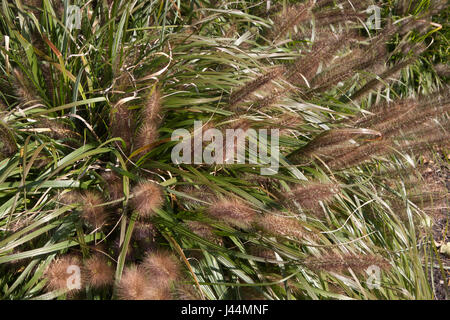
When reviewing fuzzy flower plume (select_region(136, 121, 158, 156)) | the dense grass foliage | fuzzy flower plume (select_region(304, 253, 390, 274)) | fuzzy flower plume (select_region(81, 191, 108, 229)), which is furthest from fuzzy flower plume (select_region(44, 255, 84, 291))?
fuzzy flower plume (select_region(304, 253, 390, 274))

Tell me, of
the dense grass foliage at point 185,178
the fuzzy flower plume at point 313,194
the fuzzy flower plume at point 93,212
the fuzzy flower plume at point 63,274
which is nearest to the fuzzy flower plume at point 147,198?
the dense grass foliage at point 185,178

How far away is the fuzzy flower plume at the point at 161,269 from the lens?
154cm

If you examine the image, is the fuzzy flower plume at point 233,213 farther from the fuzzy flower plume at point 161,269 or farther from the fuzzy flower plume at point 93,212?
the fuzzy flower plume at point 93,212

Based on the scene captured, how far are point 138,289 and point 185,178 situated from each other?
626 millimetres

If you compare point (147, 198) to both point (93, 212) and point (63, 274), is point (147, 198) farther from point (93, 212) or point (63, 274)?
point (63, 274)

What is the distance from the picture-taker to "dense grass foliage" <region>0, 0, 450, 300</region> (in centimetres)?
169

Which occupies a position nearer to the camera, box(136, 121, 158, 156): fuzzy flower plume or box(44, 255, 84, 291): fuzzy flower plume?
box(44, 255, 84, 291): fuzzy flower plume

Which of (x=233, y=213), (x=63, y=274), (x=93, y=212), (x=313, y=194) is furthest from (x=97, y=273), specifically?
(x=313, y=194)

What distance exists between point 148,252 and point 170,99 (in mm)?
729

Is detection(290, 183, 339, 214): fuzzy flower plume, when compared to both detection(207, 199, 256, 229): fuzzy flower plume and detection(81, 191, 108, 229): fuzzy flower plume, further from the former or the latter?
detection(81, 191, 108, 229): fuzzy flower plume

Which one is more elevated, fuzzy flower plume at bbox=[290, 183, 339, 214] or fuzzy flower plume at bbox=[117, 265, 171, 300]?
fuzzy flower plume at bbox=[290, 183, 339, 214]

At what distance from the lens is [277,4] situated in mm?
2982

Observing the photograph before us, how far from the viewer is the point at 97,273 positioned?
1614 mm
